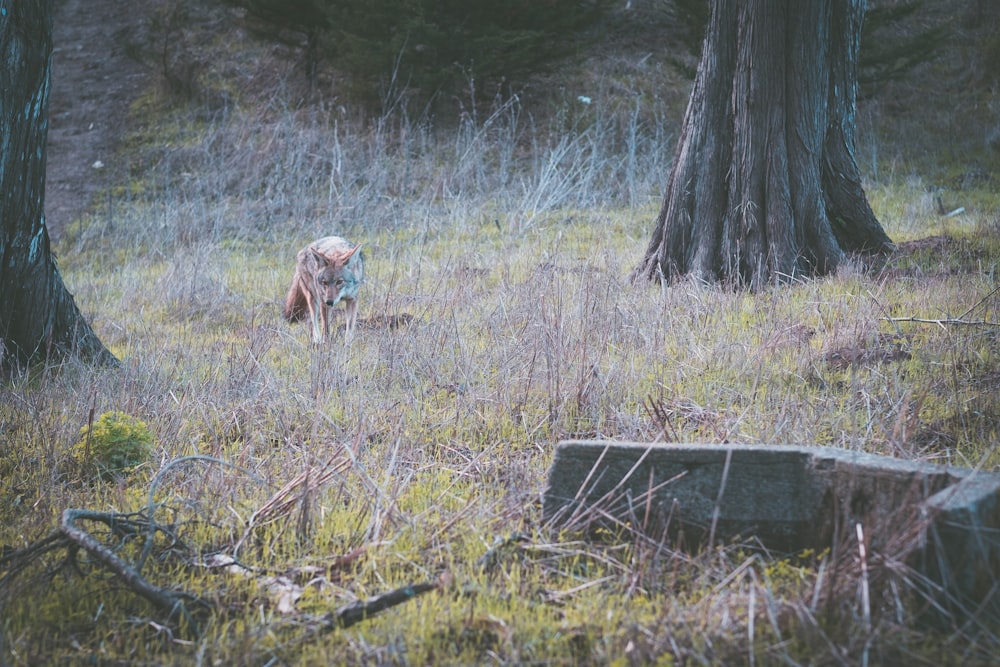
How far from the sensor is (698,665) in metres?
2.02

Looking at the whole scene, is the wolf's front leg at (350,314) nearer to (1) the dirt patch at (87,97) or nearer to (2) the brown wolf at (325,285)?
(2) the brown wolf at (325,285)

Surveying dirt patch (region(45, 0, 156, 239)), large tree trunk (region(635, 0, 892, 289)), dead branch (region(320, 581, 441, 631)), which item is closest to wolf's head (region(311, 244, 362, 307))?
large tree trunk (region(635, 0, 892, 289))

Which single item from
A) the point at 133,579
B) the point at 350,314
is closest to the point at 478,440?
the point at 133,579

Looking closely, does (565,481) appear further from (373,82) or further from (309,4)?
(309,4)

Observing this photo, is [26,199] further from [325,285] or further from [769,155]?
[769,155]

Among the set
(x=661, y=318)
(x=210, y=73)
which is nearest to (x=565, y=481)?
(x=661, y=318)

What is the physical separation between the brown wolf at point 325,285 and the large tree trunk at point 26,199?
1804 millimetres

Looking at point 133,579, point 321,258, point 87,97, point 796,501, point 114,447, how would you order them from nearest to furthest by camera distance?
point 133,579, point 796,501, point 114,447, point 321,258, point 87,97

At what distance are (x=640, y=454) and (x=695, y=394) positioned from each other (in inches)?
60.2

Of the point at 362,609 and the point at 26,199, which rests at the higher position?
the point at 26,199

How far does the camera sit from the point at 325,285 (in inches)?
266

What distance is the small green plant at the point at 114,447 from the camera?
360 cm

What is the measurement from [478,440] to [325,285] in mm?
3290

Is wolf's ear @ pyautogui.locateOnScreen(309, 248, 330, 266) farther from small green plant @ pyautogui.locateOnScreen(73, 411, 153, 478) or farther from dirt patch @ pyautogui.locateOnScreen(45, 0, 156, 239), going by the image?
dirt patch @ pyautogui.locateOnScreen(45, 0, 156, 239)
